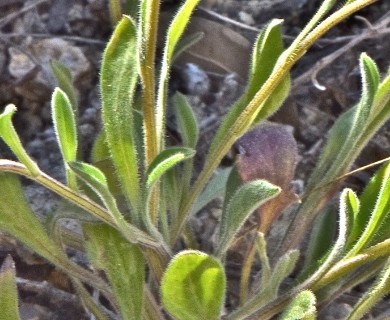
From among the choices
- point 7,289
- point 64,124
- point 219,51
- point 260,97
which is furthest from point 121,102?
point 219,51

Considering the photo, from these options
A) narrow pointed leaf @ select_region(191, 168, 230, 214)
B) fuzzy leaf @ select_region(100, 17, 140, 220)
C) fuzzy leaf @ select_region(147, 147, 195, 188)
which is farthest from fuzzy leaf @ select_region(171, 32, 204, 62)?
fuzzy leaf @ select_region(147, 147, 195, 188)

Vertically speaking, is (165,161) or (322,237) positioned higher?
(165,161)

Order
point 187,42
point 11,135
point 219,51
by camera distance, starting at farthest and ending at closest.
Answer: point 219,51
point 187,42
point 11,135

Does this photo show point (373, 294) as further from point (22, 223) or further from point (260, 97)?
point (22, 223)

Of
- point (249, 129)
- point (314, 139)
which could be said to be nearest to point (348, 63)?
point (314, 139)

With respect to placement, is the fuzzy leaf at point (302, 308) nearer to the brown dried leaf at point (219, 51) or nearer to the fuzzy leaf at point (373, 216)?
the fuzzy leaf at point (373, 216)

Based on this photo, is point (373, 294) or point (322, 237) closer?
point (373, 294)
